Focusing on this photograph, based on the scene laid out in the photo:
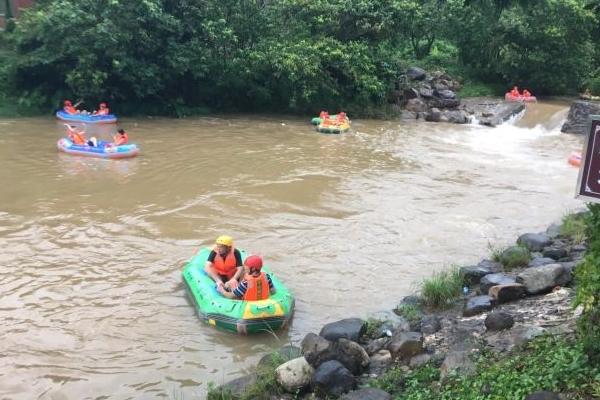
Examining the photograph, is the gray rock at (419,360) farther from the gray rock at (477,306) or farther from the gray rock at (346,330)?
the gray rock at (477,306)

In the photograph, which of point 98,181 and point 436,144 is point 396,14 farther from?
point 98,181

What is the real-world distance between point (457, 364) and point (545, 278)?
91.3 inches

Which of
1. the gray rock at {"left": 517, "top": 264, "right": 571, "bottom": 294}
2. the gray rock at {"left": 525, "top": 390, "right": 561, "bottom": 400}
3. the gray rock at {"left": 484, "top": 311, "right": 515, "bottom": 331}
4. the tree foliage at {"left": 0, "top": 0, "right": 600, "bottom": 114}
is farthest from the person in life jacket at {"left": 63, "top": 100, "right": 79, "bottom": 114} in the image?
the gray rock at {"left": 525, "top": 390, "right": 561, "bottom": 400}

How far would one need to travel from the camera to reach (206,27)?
2078cm

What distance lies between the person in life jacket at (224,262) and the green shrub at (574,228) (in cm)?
479

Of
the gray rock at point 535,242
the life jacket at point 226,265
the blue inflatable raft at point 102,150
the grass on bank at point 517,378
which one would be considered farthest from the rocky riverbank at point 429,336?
the blue inflatable raft at point 102,150

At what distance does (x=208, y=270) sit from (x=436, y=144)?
12.8 m

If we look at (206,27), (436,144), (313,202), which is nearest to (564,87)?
(436,144)

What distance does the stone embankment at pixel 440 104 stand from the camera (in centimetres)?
2314

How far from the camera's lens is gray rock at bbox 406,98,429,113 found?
24062 mm

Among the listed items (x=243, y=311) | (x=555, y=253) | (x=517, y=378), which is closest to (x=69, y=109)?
(x=243, y=311)

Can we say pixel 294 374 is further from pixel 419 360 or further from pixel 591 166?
pixel 591 166

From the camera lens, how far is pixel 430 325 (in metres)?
5.98

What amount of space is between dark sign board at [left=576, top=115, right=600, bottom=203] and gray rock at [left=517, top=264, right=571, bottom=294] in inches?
123
